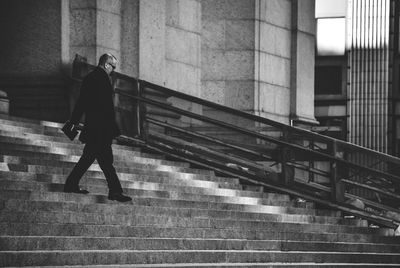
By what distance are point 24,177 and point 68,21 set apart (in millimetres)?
6655

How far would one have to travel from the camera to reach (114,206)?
483 inches

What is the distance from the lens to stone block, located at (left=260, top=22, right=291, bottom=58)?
22797 millimetres

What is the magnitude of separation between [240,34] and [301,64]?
2.13 m

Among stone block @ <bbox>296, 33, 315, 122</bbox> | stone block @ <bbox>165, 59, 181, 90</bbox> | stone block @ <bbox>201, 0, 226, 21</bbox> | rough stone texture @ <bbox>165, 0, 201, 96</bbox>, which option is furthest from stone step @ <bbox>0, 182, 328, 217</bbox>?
stone block @ <bbox>296, 33, 315, 122</bbox>

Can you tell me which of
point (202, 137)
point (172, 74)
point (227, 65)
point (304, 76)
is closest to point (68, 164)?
point (202, 137)

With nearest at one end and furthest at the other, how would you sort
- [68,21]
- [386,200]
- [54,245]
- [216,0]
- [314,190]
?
[54,245]
[314,190]
[386,200]
[68,21]
[216,0]

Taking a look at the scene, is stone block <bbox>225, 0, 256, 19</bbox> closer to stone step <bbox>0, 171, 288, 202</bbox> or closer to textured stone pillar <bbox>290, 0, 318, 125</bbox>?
textured stone pillar <bbox>290, 0, 318, 125</bbox>

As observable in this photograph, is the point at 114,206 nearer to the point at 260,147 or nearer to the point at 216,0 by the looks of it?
the point at 260,147

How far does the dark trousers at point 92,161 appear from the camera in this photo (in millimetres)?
12172

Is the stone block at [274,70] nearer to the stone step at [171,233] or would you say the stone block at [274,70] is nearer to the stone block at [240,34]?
the stone block at [240,34]

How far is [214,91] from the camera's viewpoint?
73.8 ft

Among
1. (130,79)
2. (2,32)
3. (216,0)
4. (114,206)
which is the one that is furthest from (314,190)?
(216,0)

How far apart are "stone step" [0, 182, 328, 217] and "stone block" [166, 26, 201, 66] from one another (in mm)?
6132

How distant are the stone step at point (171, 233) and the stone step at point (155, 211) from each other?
0.44 meters
